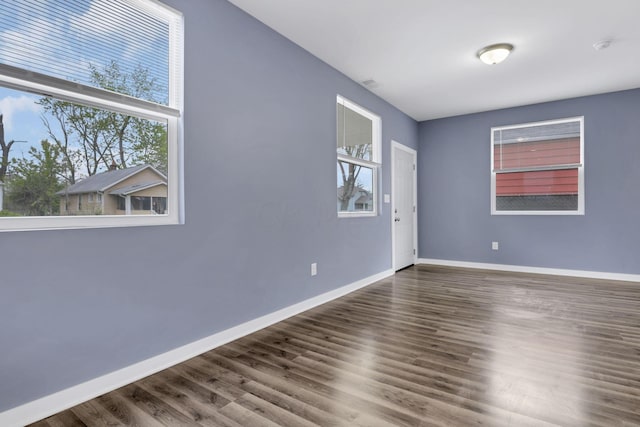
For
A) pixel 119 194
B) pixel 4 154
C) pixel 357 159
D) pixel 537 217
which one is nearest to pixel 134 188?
pixel 119 194

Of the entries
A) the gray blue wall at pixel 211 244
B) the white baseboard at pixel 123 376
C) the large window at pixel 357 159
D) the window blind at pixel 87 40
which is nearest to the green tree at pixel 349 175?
the large window at pixel 357 159

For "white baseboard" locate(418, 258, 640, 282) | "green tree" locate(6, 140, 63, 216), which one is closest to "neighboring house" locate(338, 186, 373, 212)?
"white baseboard" locate(418, 258, 640, 282)

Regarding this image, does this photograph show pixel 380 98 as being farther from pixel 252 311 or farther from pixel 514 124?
pixel 252 311

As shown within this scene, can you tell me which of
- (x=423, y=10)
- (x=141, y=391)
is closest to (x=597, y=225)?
(x=423, y=10)

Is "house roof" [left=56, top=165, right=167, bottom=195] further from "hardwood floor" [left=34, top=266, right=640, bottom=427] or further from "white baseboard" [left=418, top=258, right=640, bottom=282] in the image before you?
"white baseboard" [left=418, top=258, right=640, bottom=282]

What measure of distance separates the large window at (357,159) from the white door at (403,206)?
54 centimetres

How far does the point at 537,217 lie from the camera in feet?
17.2

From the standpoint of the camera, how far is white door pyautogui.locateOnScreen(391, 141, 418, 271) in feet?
17.7

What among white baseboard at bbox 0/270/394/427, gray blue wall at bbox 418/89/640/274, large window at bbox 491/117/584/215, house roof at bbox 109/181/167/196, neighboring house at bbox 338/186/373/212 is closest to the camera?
white baseboard at bbox 0/270/394/427

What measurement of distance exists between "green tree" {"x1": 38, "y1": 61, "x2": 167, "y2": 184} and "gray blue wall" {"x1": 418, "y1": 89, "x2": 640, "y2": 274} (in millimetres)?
5002

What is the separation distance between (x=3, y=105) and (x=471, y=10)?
3226 millimetres

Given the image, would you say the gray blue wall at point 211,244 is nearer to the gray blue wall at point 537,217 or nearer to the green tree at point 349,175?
the green tree at point 349,175

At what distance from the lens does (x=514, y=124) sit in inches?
212

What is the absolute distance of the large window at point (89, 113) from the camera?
1686 millimetres
